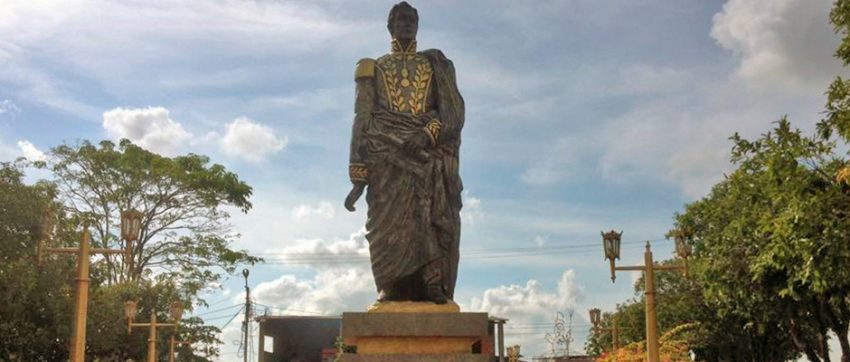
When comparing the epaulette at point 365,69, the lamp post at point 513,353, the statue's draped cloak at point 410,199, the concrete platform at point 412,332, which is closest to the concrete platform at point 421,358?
the concrete platform at point 412,332

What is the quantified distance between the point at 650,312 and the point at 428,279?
7.86 m

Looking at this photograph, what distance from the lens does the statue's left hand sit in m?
12.7

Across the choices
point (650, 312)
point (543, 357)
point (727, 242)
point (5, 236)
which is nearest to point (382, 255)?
point (650, 312)

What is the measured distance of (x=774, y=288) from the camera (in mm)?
24297

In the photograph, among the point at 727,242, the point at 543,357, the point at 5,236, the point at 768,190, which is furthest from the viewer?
the point at 543,357

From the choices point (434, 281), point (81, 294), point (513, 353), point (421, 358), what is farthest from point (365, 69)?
point (513, 353)

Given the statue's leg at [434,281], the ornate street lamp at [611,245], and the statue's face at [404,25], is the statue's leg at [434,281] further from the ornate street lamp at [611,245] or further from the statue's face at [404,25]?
the ornate street lamp at [611,245]

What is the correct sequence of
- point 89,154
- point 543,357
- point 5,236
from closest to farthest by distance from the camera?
point 5,236, point 89,154, point 543,357

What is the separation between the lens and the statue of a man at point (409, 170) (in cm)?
1249

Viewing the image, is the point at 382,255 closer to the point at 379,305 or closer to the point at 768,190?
the point at 379,305

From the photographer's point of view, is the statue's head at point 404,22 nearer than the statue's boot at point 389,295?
No

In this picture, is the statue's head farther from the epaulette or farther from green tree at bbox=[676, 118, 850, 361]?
green tree at bbox=[676, 118, 850, 361]

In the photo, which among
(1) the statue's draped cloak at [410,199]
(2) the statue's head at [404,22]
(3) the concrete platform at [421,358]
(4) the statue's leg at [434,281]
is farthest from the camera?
(2) the statue's head at [404,22]

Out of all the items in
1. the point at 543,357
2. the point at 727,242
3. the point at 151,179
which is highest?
the point at 151,179
